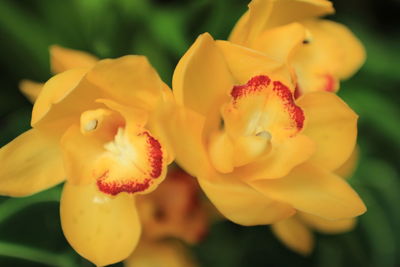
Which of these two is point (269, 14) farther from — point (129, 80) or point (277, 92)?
point (129, 80)

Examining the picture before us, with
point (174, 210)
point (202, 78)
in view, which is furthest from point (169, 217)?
point (202, 78)

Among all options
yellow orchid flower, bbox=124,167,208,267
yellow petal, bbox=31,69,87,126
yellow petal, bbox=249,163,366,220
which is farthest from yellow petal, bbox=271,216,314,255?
yellow petal, bbox=31,69,87,126

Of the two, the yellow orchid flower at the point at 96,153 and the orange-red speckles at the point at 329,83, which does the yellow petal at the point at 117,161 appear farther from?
the orange-red speckles at the point at 329,83

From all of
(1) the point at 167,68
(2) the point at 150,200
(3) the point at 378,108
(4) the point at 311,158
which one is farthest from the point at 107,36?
(3) the point at 378,108

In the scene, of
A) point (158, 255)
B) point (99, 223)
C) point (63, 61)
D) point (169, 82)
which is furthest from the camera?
point (169, 82)

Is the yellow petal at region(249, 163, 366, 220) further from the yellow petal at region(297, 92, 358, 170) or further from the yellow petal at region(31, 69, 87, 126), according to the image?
the yellow petal at region(31, 69, 87, 126)
